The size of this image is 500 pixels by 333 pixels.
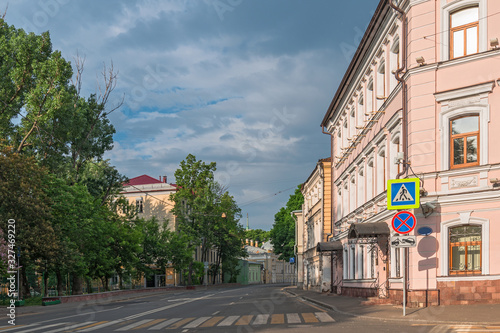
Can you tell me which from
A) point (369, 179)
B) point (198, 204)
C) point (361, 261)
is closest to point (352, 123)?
point (369, 179)

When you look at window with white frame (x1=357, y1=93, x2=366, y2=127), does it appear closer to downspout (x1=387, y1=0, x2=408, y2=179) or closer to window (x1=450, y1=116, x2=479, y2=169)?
downspout (x1=387, y1=0, x2=408, y2=179)

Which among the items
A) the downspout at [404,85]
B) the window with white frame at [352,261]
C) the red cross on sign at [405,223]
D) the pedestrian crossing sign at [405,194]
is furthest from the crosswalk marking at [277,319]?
the window with white frame at [352,261]

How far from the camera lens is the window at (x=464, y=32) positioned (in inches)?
727

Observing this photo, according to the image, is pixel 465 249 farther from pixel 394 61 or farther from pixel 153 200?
pixel 153 200

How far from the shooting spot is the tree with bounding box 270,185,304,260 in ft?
258

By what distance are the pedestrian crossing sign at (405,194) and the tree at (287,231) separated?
60004 mm

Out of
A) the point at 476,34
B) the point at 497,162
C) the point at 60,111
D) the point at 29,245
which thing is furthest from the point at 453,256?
the point at 60,111

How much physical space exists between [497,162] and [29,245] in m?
25.1

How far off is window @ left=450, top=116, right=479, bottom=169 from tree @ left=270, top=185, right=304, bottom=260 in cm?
5840

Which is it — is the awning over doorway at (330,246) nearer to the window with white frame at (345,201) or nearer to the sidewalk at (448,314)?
the window with white frame at (345,201)

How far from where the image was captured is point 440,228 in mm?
18375

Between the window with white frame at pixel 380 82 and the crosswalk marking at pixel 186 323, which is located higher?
the window with white frame at pixel 380 82

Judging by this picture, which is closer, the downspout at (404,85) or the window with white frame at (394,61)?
the downspout at (404,85)

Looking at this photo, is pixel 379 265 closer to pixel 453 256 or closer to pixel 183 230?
pixel 453 256
